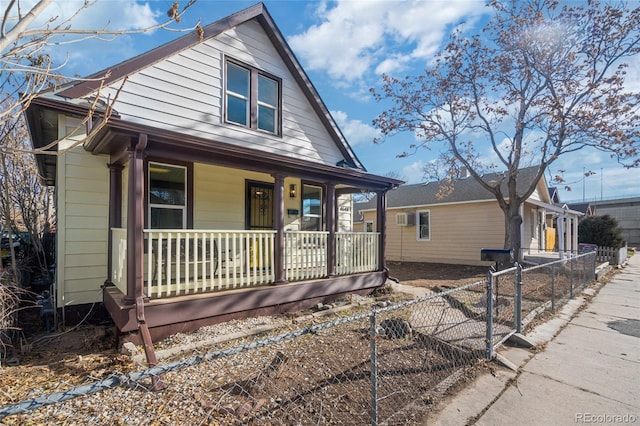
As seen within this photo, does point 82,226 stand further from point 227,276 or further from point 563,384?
point 563,384

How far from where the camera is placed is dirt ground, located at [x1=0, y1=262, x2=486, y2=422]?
10.5 feet

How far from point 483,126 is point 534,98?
1.94 metres

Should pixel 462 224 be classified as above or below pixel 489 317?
above

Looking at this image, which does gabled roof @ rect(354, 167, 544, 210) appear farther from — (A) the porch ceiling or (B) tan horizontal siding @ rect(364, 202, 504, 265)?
(A) the porch ceiling

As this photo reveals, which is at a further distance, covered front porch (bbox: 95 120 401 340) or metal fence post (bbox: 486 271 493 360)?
covered front porch (bbox: 95 120 401 340)

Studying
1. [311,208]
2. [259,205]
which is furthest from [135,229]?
[311,208]

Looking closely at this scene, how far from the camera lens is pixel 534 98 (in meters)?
11.8

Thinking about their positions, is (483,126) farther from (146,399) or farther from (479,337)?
(146,399)

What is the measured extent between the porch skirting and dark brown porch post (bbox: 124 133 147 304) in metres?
0.26

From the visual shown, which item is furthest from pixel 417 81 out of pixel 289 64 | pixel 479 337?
pixel 479 337

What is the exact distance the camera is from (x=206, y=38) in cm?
665

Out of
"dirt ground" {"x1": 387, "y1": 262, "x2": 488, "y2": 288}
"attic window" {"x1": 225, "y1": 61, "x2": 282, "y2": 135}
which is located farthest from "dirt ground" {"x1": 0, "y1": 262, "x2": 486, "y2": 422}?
"dirt ground" {"x1": 387, "y1": 262, "x2": 488, "y2": 288}

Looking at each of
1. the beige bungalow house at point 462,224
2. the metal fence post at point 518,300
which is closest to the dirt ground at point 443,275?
the beige bungalow house at point 462,224

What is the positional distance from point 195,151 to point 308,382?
3.60 metres
